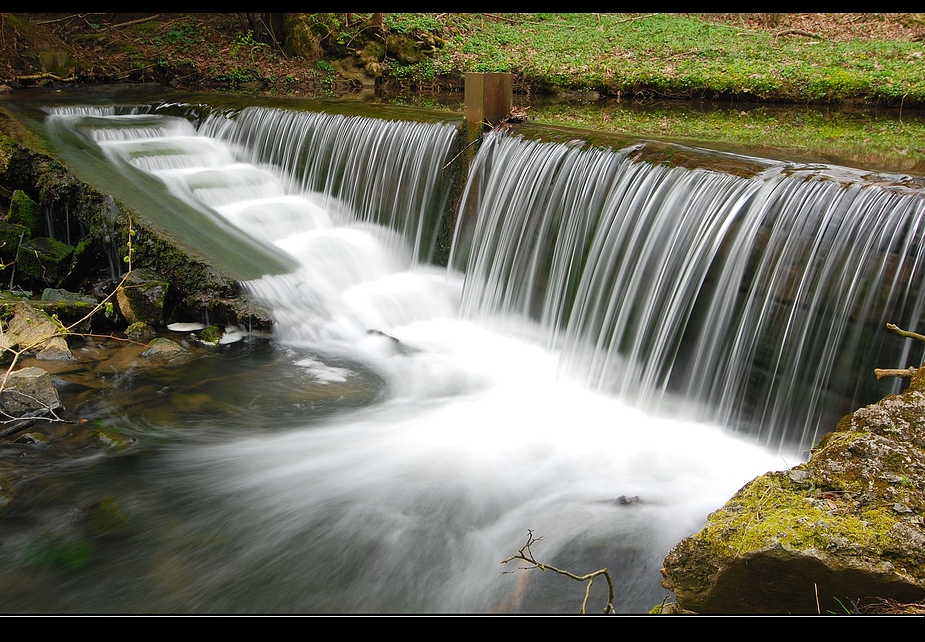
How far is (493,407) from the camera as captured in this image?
564 centimetres

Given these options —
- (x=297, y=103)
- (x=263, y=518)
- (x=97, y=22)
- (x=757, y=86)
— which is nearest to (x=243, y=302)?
(x=263, y=518)

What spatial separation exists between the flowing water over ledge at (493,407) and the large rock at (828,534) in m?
0.94

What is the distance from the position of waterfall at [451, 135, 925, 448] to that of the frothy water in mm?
303

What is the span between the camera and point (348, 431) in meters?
5.16

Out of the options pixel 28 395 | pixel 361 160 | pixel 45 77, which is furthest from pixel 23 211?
pixel 45 77

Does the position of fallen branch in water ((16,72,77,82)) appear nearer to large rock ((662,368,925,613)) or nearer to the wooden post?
the wooden post

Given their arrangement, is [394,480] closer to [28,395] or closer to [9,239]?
[28,395]

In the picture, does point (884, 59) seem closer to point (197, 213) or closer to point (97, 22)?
point (197, 213)

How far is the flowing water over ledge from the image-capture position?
3.74 metres

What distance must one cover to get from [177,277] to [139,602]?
3949 millimetres

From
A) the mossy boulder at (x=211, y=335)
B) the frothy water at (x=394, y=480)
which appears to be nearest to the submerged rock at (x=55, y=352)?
the mossy boulder at (x=211, y=335)

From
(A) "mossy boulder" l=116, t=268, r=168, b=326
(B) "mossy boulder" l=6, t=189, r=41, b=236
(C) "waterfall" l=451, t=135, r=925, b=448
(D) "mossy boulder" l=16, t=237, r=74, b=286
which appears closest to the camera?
(C) "waterfall" l=451, t=135, r=925, b=448

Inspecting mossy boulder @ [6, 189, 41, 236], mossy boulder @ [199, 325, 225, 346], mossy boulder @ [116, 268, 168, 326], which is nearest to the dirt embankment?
mossy boulder @ [6, 189, 41, 236]

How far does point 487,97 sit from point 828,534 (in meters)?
6.25
